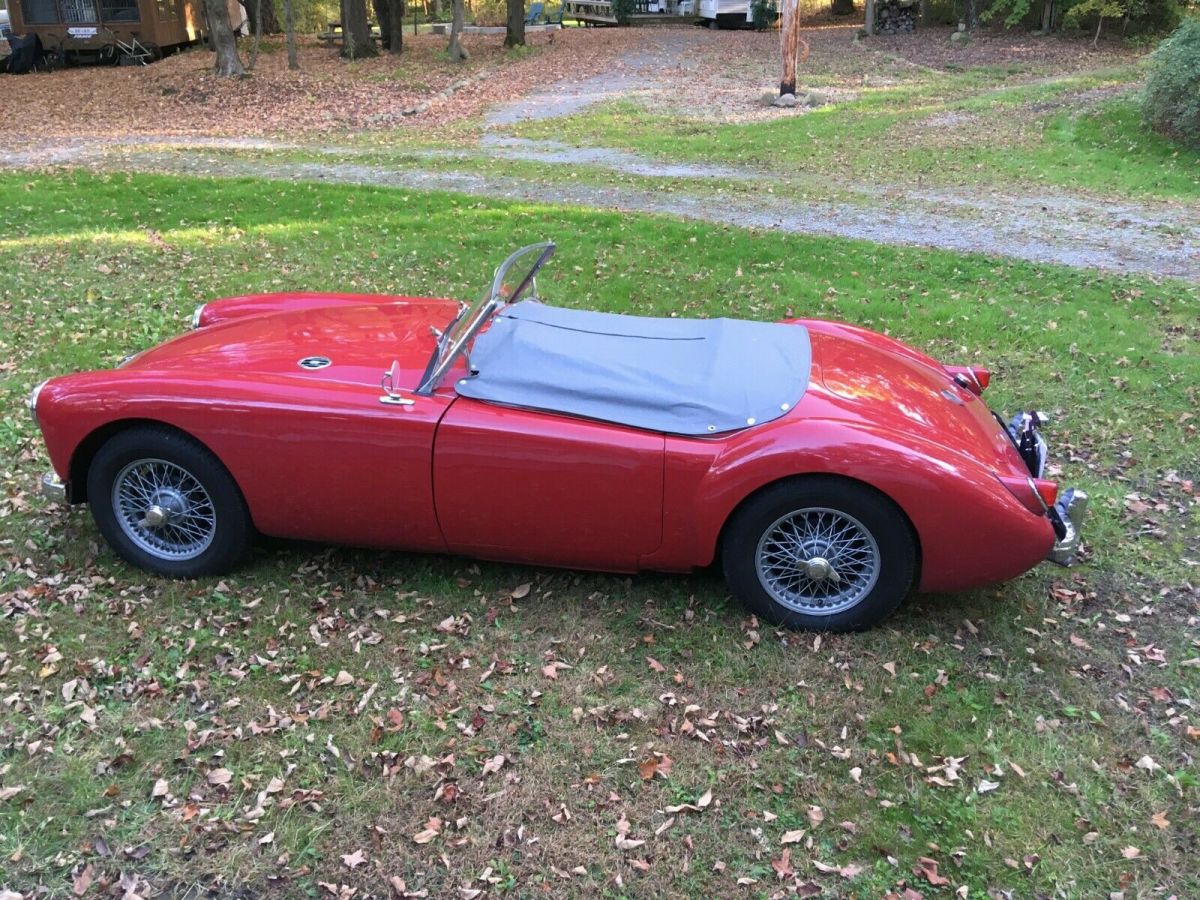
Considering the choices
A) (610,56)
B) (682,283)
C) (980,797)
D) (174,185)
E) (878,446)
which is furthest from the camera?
(610,56)

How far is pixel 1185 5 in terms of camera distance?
24266 millimetres

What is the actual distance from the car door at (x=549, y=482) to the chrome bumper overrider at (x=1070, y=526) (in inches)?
63.4

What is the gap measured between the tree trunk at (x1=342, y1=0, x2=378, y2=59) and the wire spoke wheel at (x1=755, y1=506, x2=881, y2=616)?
83.4 ft

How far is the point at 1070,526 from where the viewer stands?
12.5 feet

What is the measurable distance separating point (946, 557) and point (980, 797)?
909 mm

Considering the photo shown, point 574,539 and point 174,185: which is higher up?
point 174,185

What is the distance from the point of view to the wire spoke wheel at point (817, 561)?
370cm

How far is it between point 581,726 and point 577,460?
1.02 metres

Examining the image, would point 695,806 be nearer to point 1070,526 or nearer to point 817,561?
point 817,561

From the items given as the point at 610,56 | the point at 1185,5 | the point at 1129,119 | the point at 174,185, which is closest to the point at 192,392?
the point at 174,185

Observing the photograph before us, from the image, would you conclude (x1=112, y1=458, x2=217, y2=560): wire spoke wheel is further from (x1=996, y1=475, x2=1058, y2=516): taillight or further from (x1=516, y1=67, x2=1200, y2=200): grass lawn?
(x1=516, y1=67, x2=1200, y2=200): grass lawn

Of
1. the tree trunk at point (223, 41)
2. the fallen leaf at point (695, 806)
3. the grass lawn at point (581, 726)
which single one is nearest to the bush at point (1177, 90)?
the grass lawn at point (581, 726)

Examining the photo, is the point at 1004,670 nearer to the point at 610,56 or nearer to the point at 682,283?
the point at 682,283

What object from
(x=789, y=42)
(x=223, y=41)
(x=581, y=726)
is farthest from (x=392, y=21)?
(x=581, y=726)
